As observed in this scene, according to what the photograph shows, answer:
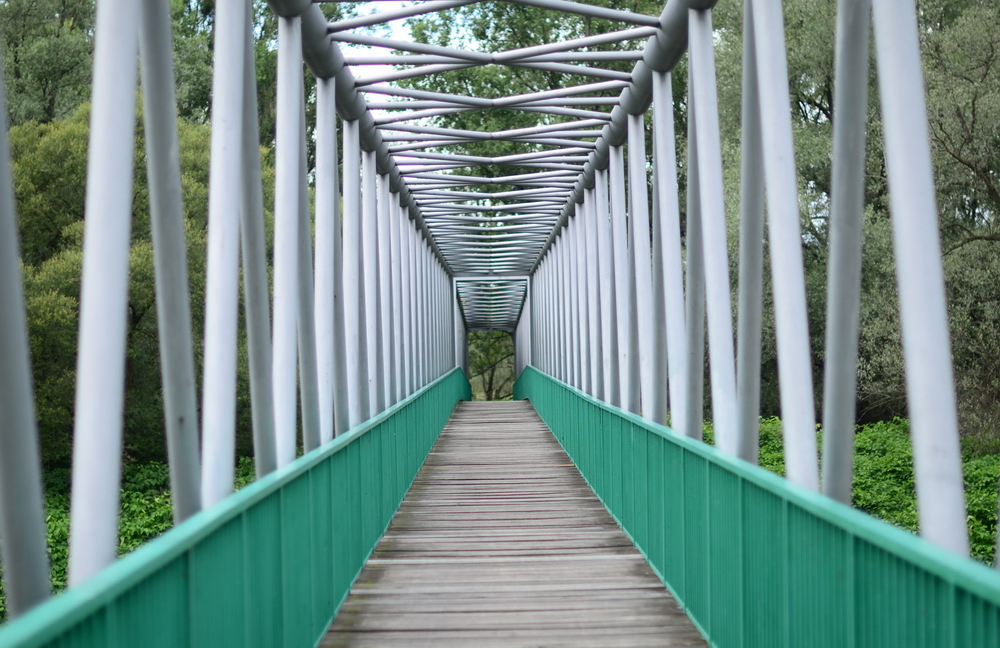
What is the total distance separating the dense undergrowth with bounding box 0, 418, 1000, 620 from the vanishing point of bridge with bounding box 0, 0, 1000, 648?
639 cm

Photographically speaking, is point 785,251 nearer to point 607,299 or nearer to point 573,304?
point 607,299

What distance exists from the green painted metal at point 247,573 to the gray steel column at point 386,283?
583 centimetres

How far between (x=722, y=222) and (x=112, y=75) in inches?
181

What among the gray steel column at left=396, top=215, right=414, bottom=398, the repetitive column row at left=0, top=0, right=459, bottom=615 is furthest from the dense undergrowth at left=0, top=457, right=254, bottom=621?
the repetitive column row at left=0, top=0, right=459, bottom=615

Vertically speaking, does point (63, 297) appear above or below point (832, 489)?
above

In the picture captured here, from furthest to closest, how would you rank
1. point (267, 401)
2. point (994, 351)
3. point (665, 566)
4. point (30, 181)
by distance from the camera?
point (30, 181)
point (994, 351)
point (665, 566)
point (267, 401)

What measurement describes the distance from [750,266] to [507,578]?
115 inches

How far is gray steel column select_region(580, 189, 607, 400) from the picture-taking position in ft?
54.2

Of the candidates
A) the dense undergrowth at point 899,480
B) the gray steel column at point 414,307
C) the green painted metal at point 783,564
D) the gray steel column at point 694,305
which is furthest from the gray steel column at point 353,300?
the gray steel column at point 414,307

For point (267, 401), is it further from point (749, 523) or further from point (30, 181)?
point (30, 181)

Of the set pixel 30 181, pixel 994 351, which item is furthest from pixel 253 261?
pixel 30 181

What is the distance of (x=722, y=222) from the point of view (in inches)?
299

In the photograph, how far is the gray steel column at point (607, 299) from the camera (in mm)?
14570

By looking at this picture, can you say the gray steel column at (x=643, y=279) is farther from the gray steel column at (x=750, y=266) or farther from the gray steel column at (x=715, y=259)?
the gray steel column at (x=750, y=266)
